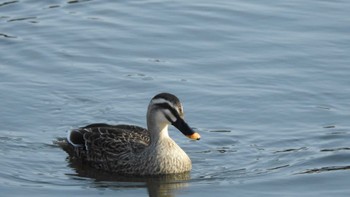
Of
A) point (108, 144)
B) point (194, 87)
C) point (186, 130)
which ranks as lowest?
point (108, 144)

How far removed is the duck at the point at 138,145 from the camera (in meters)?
16.6

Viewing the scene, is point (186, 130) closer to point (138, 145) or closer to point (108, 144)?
point (138, 145)

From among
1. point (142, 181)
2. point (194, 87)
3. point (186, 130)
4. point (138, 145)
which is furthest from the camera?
point (194, 87)

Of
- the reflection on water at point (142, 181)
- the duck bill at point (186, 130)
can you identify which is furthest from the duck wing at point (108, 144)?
the duck bill at point (186, 130)

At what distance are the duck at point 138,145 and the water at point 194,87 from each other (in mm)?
Answer: 193

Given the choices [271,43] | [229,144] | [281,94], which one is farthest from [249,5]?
[229,144]

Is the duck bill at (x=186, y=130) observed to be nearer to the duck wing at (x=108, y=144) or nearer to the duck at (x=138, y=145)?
the duck at (x=138, y=145)

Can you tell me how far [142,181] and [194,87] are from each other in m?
3.19

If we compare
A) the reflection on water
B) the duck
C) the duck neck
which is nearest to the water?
A: the reflection on water

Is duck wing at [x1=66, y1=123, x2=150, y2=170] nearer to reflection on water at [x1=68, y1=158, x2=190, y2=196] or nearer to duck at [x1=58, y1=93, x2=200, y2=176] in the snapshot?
duck at [x1=58, y1=93, x2=200, y2=176]

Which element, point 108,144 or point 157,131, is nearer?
point 157,131

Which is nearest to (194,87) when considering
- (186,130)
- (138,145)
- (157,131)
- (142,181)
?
(138,145)

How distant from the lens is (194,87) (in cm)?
1977

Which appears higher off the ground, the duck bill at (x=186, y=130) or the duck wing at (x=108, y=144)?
the duck bill at (x=186, y=130)
